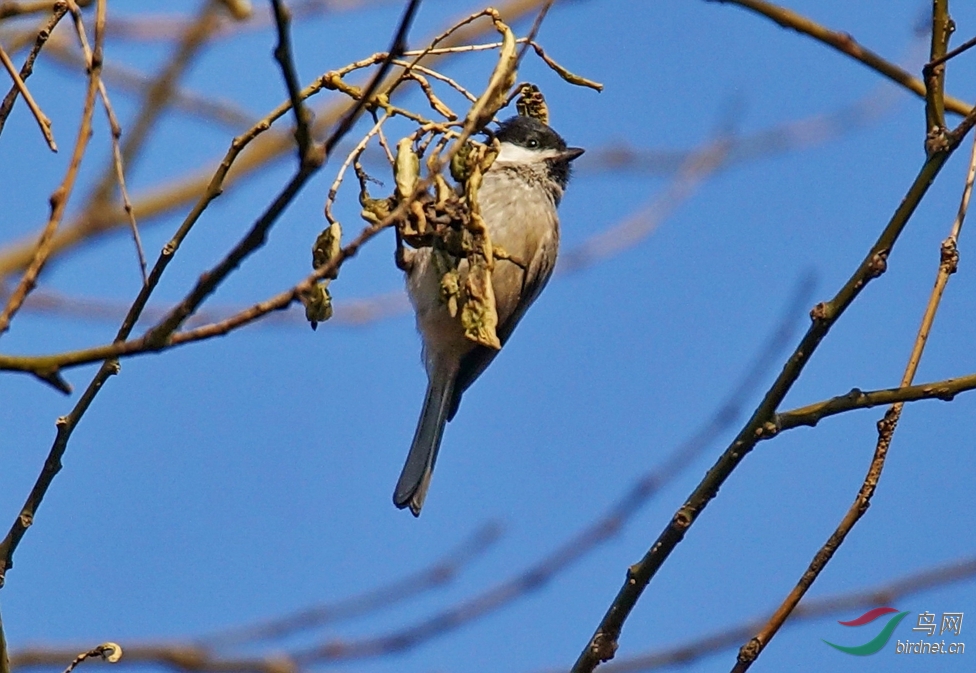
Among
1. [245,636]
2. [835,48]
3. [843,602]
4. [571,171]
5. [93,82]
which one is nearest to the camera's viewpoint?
[93,82]

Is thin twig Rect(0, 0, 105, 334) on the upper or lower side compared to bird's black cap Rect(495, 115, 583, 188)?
lower

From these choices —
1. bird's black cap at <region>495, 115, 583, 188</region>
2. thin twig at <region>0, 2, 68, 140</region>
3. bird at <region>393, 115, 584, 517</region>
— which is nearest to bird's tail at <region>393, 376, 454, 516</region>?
bird at <region>393, 115, 584, 517</region>

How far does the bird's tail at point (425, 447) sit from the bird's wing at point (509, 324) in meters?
0.05

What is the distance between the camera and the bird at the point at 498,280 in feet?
13.3

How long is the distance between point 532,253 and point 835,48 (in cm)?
174

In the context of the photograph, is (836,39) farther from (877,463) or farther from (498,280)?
(498,280)

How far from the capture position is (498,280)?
13.8ft

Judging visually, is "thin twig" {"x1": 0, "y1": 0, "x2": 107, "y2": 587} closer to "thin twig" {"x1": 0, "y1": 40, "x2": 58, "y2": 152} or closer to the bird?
"thin twig" {"x1": 0, "y1": 40, "x2": 58, "y2": 152}

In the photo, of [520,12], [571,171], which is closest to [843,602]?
[571,171]

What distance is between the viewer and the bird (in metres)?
4.04

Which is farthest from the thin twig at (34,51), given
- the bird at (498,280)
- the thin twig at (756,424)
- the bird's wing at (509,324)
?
the bird's wing at (509,324)

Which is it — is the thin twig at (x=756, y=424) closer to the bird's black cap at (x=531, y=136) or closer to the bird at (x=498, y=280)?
the bird at (x=498, y=280)

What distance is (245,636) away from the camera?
352cm

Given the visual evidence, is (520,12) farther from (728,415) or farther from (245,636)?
(245,636)
